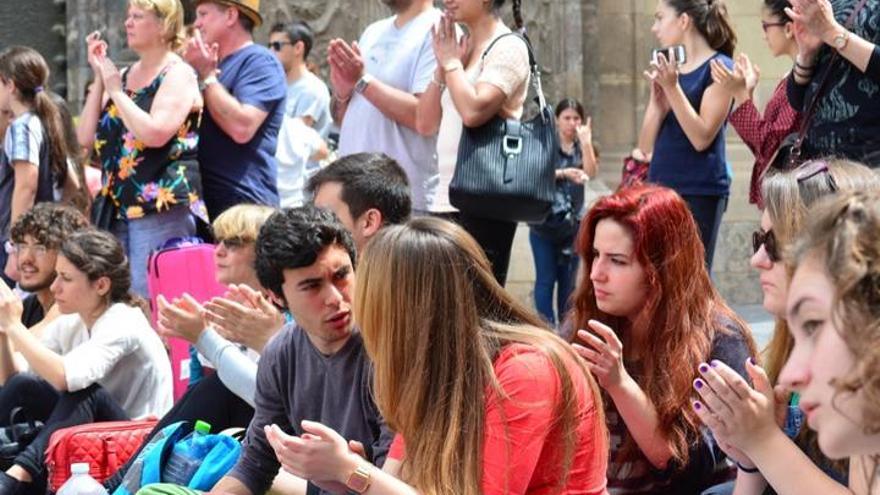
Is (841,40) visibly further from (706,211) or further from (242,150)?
(242,150)

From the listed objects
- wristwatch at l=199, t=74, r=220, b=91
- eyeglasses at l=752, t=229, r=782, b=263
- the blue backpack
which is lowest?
the blue backpack

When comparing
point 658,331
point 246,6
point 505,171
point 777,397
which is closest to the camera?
point 777,397

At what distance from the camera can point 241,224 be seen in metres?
5.65

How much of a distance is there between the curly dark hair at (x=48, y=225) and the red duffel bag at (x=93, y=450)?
1.51m

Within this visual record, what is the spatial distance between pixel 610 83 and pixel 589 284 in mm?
6782

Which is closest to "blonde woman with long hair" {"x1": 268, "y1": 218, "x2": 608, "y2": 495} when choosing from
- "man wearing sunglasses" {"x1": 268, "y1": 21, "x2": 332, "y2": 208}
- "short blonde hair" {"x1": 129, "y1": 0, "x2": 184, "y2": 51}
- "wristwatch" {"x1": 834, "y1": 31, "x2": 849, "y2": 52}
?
"wristwatch" {"x1": 834, "y1": 31, "x2": 849, "y2": 52}

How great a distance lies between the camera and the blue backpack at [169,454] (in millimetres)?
4723

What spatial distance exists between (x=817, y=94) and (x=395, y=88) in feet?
5.94

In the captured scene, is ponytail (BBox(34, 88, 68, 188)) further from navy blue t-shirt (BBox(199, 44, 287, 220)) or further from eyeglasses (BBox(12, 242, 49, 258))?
navy blue t-shirt (BBox(199, 44, 287, 220))

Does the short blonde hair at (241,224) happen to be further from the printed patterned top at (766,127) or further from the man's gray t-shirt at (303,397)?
the printed patterned top at (766,127)

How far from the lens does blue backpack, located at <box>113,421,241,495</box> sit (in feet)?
15.5

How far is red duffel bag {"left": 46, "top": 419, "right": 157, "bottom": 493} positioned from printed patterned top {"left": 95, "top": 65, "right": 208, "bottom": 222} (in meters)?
1.42

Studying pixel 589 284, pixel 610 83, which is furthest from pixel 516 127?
pixel 610 83

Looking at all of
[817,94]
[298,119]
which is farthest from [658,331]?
[298,119]
